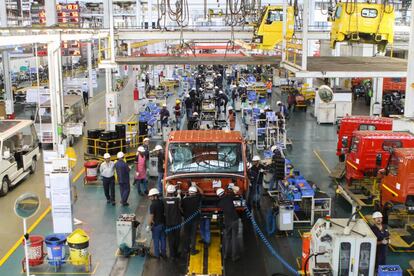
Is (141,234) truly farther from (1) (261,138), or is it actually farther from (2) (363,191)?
(1) (261,138)

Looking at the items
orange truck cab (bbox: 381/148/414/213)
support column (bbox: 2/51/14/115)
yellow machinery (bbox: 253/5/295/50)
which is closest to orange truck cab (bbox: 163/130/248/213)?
orange truck cab (bbox: 381/148/414/213)

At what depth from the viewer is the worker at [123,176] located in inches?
524

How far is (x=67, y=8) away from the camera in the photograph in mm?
30203

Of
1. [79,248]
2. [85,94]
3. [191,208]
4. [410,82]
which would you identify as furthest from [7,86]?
[410,82]

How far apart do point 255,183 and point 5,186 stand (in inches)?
279

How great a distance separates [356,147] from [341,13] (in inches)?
155

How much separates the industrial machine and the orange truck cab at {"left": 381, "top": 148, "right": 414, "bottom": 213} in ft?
13.0

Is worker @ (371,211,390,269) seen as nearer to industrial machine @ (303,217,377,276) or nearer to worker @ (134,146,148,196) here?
industrial machine @ (303,217,377,276)

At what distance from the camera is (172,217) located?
10.2 meters

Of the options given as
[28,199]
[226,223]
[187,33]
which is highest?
[187,33]

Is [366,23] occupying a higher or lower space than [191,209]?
higher

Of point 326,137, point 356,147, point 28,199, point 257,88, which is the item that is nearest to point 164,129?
point 326,137

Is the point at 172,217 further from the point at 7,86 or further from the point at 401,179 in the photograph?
the point at 7,86

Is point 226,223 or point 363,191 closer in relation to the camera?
point 226,223
